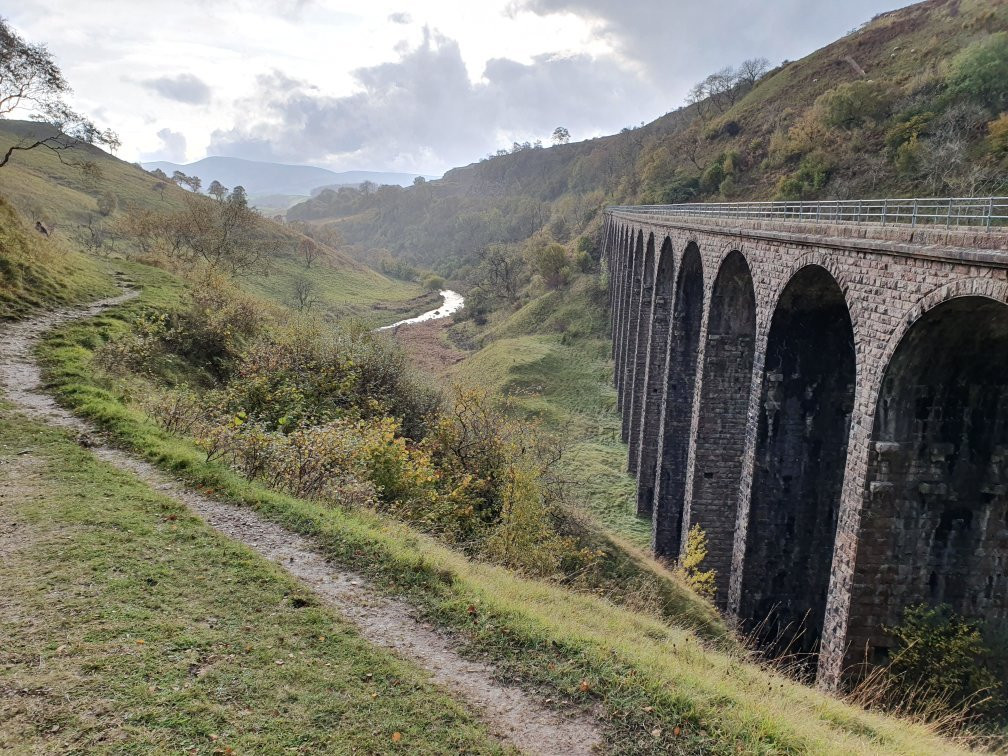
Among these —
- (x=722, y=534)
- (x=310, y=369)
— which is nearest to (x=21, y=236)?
(x=310, y=369)

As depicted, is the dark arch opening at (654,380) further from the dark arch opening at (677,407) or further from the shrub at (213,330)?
the shrub at (213,330)

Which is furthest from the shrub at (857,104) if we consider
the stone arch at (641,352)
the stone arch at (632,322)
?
the stone arch at (641,352)

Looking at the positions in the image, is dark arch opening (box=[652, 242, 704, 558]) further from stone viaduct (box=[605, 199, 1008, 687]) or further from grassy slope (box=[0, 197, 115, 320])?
grassy slope (box=[0, 197, 115, 320])

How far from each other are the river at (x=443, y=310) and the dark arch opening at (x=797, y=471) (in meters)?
55.4

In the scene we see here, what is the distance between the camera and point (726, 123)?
65625 mm

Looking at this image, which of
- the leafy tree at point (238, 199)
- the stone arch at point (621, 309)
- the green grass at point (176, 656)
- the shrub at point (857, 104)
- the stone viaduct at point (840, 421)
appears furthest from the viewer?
the leafy tree at point (238, 199)

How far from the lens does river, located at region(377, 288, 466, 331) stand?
75.7 metres

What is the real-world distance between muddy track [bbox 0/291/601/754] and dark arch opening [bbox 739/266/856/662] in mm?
10657

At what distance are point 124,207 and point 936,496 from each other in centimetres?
8642

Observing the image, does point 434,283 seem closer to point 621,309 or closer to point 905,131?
point 621,309

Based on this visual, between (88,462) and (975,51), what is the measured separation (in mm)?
52199

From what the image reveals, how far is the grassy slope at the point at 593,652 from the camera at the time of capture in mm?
6527

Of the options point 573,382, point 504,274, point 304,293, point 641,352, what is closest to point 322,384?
point 641,352

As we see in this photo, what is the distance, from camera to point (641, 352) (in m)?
32.2
